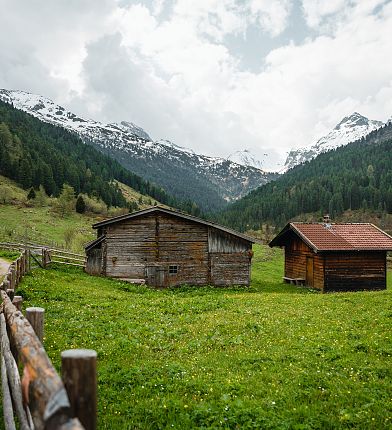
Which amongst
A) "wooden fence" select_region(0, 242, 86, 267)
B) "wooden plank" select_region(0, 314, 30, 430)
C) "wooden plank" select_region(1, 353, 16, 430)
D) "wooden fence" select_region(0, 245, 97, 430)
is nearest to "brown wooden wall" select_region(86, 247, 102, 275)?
"wooden fence" select_region(0, 242, 86, 267)

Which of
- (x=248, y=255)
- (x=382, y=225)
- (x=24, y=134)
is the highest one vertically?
(x=24, y=134)

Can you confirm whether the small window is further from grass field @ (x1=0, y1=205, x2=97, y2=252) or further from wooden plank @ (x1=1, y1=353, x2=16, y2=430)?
wooden plank @ (x1=1, y1=353, x2=16, y2=430)

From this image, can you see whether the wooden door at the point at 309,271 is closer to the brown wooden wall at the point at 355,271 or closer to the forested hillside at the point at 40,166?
the brown wooden wall at the point at 355,271

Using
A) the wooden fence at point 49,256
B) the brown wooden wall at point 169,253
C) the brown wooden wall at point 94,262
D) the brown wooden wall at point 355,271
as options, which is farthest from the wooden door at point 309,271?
the wooden fence at point 49,256

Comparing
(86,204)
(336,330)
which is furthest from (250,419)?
(86,204)

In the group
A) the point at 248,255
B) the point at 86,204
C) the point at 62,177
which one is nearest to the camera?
the point at 248,255

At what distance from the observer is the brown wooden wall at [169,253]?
34812 millimetres

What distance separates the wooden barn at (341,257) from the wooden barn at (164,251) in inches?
284

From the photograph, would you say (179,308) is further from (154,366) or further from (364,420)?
(364,420)

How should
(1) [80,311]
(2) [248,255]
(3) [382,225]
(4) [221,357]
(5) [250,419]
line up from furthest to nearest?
(3) [382,225] < (2) [248,255] < (1) [80,311] < (4) [221,357] < (5) [250,419]

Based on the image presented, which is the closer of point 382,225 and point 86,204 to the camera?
point 86,204

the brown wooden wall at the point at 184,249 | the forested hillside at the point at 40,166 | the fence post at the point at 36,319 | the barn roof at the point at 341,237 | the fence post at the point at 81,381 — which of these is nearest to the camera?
the fence post at the point at 81,381

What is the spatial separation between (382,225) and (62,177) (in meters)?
122

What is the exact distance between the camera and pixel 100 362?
1049cm
